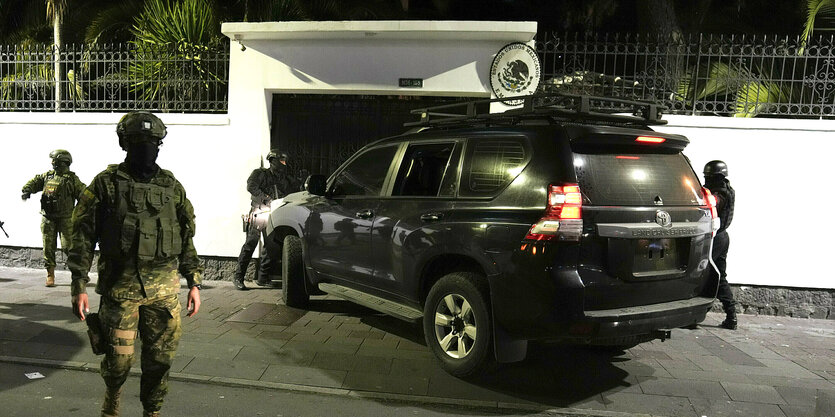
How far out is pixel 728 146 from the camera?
23.7ft

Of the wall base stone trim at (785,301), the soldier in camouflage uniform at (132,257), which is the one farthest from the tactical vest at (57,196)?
the wall base stone trim at (785,301)

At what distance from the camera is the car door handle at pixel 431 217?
4539mm

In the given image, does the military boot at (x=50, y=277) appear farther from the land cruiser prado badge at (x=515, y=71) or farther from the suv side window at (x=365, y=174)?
the land cruiser prado badge at (x=515, y=71)

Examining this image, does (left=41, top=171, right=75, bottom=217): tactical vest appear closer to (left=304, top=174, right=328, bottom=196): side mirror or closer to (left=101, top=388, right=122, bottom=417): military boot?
(left=304, top=174, right=328, bottom=196): side mirror

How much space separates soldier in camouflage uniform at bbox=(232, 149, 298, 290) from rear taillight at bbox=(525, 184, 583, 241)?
4.69 m

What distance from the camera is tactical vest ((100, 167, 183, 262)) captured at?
10.4 ft

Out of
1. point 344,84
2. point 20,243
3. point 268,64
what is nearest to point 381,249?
point 344,84

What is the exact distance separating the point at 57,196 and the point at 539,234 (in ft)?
20.6

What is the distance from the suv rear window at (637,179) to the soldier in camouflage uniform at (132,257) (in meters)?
2.54

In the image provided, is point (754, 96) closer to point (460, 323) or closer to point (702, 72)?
point (702, 72)

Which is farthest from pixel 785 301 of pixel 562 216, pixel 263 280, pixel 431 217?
pixel 263 280

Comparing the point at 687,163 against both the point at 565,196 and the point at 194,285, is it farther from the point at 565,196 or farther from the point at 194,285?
the point at 194,285

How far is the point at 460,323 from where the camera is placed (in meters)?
4.46

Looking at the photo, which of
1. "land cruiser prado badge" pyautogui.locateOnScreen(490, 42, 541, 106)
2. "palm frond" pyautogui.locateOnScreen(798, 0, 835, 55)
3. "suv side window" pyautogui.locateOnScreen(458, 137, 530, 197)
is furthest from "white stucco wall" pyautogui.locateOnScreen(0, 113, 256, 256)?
"palm frond" pyautogui.locateOnScreen(798, 0, 835, 55)
